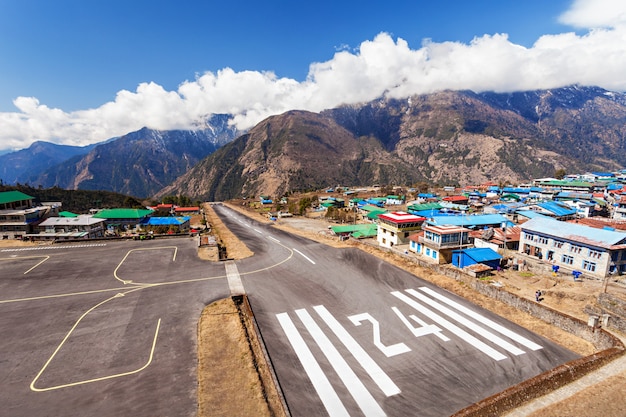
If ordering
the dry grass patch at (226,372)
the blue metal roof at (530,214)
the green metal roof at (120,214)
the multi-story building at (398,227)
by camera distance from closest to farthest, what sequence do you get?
1. the dry grass patch at (226,372)
2. the multi-story building at (398,227)
3. the blue metal roof at (530,214)
4. the green metal roof at (120,214)

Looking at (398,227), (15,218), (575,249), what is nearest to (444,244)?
(398,227)

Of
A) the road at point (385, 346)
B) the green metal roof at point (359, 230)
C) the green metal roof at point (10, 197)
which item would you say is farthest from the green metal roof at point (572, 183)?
the green metal roof at point (10, 197)

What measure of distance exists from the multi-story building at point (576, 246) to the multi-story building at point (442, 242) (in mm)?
11508

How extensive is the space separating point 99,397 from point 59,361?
22.5 feet

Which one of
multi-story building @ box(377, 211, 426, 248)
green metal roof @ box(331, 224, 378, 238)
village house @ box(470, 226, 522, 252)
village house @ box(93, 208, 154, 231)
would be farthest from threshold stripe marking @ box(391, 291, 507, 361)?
village house @ box(93, 208, 154, 231)

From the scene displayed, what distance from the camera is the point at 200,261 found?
47438 mm

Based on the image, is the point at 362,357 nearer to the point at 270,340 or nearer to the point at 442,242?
the point at 270,340

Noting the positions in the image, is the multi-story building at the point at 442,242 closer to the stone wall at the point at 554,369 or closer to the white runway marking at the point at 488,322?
the white runway marking at the point at 488,322

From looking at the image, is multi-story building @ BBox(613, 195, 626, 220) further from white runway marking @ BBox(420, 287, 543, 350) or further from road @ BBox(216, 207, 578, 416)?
white runway marking @ BBox(420, 287, 543, 350)

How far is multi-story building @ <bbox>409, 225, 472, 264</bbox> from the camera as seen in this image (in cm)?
5328

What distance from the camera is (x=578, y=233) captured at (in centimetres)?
5012

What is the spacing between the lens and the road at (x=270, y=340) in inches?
779

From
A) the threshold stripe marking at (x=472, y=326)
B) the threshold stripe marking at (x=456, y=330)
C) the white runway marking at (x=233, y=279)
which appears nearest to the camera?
the threshold stripe marking at (x=456, y=330)

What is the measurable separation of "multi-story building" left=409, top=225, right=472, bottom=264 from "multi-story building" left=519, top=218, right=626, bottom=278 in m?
11.5
